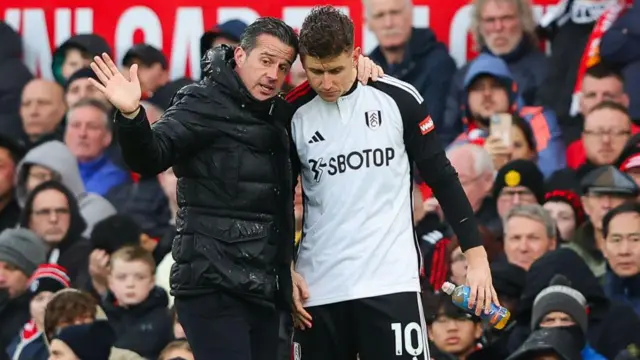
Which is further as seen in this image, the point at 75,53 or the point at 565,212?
the point at 75,53

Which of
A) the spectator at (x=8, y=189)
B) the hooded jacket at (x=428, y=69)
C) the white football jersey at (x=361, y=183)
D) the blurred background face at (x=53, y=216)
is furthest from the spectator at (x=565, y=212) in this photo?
the spectator at (x=8, y=189)

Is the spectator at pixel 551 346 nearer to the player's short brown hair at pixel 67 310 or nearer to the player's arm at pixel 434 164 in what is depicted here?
the player's arm at pixel 434 164

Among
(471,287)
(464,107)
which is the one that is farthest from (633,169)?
(471,287)

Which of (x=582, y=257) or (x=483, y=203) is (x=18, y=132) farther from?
(x=582, y=257)

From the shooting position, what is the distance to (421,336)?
23.2 ft

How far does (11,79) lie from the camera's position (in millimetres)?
13047

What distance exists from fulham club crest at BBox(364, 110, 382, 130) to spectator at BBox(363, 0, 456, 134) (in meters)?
4.75

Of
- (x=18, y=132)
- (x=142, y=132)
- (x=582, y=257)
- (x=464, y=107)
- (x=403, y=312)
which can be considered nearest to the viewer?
(x=142, y=132)

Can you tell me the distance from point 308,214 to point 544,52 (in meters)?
5.17

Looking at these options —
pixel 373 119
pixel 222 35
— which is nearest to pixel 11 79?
pixel 222 35

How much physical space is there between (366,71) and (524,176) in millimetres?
3741

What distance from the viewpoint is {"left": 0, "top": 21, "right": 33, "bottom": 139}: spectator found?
12.9 m

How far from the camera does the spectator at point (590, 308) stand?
30.5 ft

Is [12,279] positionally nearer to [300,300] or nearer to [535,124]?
[535,124]
